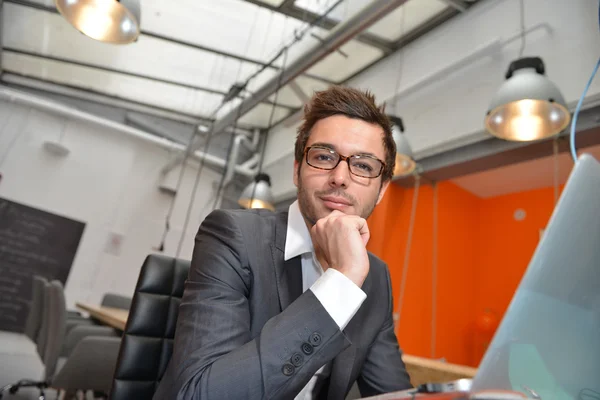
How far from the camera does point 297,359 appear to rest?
72 cm

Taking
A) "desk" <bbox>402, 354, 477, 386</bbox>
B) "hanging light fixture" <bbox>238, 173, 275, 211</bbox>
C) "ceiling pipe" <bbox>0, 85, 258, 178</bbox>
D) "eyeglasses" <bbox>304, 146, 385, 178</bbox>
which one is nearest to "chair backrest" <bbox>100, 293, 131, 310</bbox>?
"hanging light fixture" <bbox>238, 173, 275, 211</bbox>

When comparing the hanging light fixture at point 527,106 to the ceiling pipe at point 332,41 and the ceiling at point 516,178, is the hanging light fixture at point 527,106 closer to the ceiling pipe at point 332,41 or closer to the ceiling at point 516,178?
the ceiling pipe at point 332,41

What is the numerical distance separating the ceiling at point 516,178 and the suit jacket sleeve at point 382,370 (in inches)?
169

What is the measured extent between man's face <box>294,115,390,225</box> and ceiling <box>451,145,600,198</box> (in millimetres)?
4277

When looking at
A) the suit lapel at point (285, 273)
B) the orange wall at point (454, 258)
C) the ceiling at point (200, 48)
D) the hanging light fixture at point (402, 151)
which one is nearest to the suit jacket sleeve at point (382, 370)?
the suit lapel at point (285, 273)

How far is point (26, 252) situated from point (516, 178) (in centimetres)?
738

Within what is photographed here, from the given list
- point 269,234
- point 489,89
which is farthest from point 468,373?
point 489,89

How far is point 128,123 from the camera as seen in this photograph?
25.4 feet

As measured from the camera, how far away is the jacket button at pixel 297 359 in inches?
28.2

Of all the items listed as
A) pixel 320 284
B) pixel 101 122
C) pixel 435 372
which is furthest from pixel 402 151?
pixel 101 122

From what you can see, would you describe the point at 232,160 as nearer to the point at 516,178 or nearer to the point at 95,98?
the point at 95,98

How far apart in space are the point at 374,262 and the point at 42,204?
278 inches

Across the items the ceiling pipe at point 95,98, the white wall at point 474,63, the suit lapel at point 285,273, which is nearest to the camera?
the suit lapel at point 285,273

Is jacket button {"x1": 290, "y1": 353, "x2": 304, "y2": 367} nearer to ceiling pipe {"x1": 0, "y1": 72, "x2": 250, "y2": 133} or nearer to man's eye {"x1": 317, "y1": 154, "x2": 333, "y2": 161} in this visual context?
man's eye {"x1": 317, "y1": 154, "x2": 333, "y2": 161}
